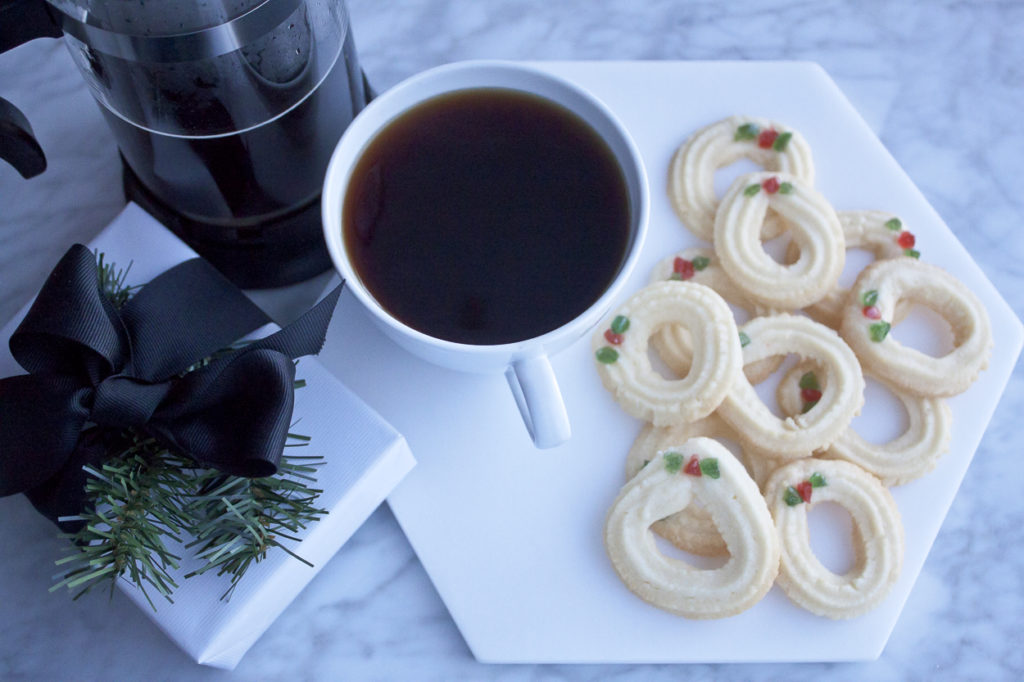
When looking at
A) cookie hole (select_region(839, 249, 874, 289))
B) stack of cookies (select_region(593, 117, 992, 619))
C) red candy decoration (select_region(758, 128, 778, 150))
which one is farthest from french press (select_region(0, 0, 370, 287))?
cookie hole (select_region(839, 249, 874, 289))

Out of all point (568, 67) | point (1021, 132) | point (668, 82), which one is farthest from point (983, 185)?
point (568, 67)

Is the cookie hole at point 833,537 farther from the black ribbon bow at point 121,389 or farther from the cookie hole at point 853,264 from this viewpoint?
the black ribbon bow at point 121,389

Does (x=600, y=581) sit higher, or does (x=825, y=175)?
(x=825, y=175)

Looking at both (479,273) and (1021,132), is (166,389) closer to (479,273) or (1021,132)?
(479,273)

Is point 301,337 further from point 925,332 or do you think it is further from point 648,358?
point 925,332

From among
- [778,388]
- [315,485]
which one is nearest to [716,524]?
[778,388]

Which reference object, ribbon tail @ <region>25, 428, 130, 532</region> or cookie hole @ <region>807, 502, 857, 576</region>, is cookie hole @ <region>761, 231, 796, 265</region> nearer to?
cookie hole @ <region>807, 502, 857, 576</region>
